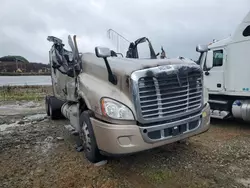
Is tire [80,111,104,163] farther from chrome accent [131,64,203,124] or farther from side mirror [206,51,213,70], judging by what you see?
side mirror [206,51,213,70]

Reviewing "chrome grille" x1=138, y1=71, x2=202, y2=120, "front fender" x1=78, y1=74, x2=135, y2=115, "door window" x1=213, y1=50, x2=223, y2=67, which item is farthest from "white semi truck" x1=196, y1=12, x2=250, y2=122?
"front fender" x1=78, y1=74, x2=135, y2=115

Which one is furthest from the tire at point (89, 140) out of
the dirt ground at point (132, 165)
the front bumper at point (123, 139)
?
the front bumper at point (123, 139)

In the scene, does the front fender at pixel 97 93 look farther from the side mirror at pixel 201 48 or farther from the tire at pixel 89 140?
the side mirror at pixel 201 48

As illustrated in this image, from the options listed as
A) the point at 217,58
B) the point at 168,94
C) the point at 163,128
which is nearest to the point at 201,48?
the point at 168,94

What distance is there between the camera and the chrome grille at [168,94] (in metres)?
3.48

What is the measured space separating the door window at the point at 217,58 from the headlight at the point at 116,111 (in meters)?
5.14

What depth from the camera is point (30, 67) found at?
42.8 meters

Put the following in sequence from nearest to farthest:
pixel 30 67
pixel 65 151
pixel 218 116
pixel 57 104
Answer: pixel 65 151 → pixel 218 116 → pixel 57 104 → pixel 30 67

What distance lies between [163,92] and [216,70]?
4.72m

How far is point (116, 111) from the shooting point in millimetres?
3445

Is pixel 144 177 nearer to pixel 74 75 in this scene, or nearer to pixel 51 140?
pixel 74 75

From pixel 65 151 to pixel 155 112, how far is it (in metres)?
2.39

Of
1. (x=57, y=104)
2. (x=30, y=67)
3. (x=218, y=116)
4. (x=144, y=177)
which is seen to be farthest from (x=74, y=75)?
(x=30, y=67)

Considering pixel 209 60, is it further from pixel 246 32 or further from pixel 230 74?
pixel 246 32
